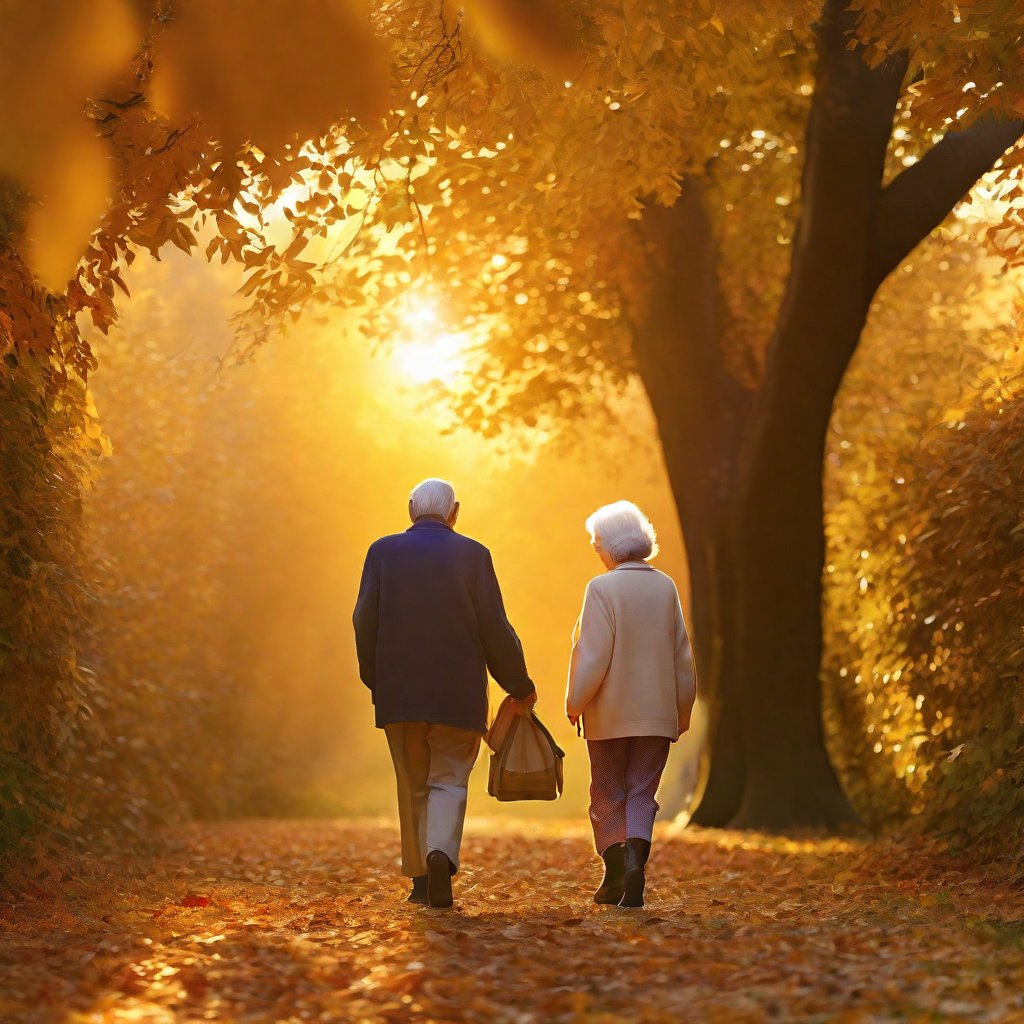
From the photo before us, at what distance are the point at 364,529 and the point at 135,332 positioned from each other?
10.9m

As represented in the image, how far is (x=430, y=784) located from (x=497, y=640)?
0.82 metres

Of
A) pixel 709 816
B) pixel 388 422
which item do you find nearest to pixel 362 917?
pixel 709 816

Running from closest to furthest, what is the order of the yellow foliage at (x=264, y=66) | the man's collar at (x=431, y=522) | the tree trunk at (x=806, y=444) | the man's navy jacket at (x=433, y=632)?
the yellow foliage at (x=264, y=66)
the man's navy jacket at (x=433, y=632)
the man's collar at (x=431, y=522)
the tree trunk at (x=806, y=444)

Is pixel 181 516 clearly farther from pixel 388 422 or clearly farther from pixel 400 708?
pixel 400 708

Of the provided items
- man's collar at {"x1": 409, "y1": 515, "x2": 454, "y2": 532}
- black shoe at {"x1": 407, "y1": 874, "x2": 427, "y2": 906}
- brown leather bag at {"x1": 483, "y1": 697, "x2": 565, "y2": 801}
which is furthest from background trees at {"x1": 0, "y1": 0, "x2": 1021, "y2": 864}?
brown leather bag at {"x1": 483, "y1": 697, "x2": 565, "y2": 801}

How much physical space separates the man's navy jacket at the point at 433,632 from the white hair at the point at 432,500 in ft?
0.42

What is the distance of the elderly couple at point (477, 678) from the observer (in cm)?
741

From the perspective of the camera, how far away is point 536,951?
5.96m

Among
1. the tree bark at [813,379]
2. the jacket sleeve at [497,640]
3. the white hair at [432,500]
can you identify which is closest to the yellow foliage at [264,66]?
the white hair at [432,500]

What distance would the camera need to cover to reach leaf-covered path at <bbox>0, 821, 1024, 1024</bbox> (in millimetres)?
4938

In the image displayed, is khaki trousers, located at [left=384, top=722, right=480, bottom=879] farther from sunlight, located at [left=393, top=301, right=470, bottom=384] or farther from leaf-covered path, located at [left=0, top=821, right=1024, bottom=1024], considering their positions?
sunlight, located at [left=393, top=301, right=470, bottom=384]

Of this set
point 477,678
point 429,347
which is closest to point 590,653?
point 477,678

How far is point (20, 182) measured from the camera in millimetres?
7508

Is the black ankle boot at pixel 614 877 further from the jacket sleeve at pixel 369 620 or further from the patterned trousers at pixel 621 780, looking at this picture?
the jacket sleeve at pixel 369 620
